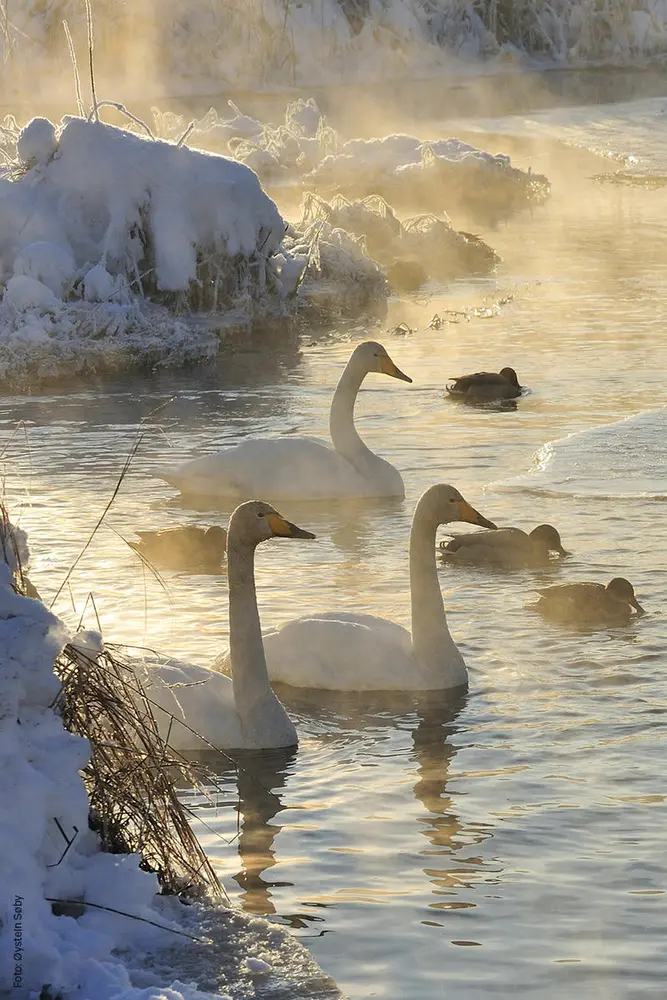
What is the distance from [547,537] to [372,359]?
3371 mm

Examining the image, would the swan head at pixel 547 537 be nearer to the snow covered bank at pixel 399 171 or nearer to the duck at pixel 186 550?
the duck at pixel 186 550

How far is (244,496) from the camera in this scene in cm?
1309

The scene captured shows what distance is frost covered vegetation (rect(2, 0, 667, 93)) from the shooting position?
145ft

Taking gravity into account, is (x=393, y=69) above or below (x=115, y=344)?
above

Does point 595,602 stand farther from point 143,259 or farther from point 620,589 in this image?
point 143,259

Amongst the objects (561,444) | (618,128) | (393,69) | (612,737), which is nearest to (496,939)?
(612,737)

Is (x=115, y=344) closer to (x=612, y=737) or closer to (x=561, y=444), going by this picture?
(x=561, y=444)

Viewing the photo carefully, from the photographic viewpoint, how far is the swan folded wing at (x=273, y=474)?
Result: 13.0 m

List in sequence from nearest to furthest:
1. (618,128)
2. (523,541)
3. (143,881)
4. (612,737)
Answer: (143,881) < (612,737) < (523,541) < (618,128)

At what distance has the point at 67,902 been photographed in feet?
15.7

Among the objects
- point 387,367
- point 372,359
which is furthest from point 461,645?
point 387,367

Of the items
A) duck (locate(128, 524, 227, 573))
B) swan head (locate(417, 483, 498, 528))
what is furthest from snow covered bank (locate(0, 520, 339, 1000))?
duck (locate(128, 524, 227, 573))

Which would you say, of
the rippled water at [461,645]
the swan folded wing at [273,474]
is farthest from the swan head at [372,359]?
the swan folded wing at [273,474]

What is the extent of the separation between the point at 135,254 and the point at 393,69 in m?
31.5
